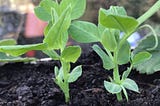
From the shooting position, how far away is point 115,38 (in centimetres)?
53

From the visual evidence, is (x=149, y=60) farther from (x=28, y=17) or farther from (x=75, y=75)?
(x=28, y=17)

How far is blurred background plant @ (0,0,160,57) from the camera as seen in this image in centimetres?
183

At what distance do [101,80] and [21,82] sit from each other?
12 centimetres

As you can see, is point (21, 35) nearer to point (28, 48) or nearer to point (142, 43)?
point (142, 43)

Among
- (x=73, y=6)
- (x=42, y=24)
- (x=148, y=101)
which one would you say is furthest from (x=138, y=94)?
(x=42, y=24)

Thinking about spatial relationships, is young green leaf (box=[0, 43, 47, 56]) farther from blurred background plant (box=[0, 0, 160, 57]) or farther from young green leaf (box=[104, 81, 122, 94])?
blurred background plant (box=[0, 0, 160, 57])

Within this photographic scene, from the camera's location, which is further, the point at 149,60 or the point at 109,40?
the point at 149,60

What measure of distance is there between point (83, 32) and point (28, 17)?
71.3 inches

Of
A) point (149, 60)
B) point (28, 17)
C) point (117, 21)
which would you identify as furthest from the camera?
point (28, 17)

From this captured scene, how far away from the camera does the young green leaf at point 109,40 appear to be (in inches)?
20.3

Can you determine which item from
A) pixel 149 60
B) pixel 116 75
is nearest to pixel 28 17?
pixel 149 60

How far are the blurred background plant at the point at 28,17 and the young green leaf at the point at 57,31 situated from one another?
113 cm

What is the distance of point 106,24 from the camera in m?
0.50

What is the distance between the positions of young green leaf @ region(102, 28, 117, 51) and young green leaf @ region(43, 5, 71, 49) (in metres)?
0.05
